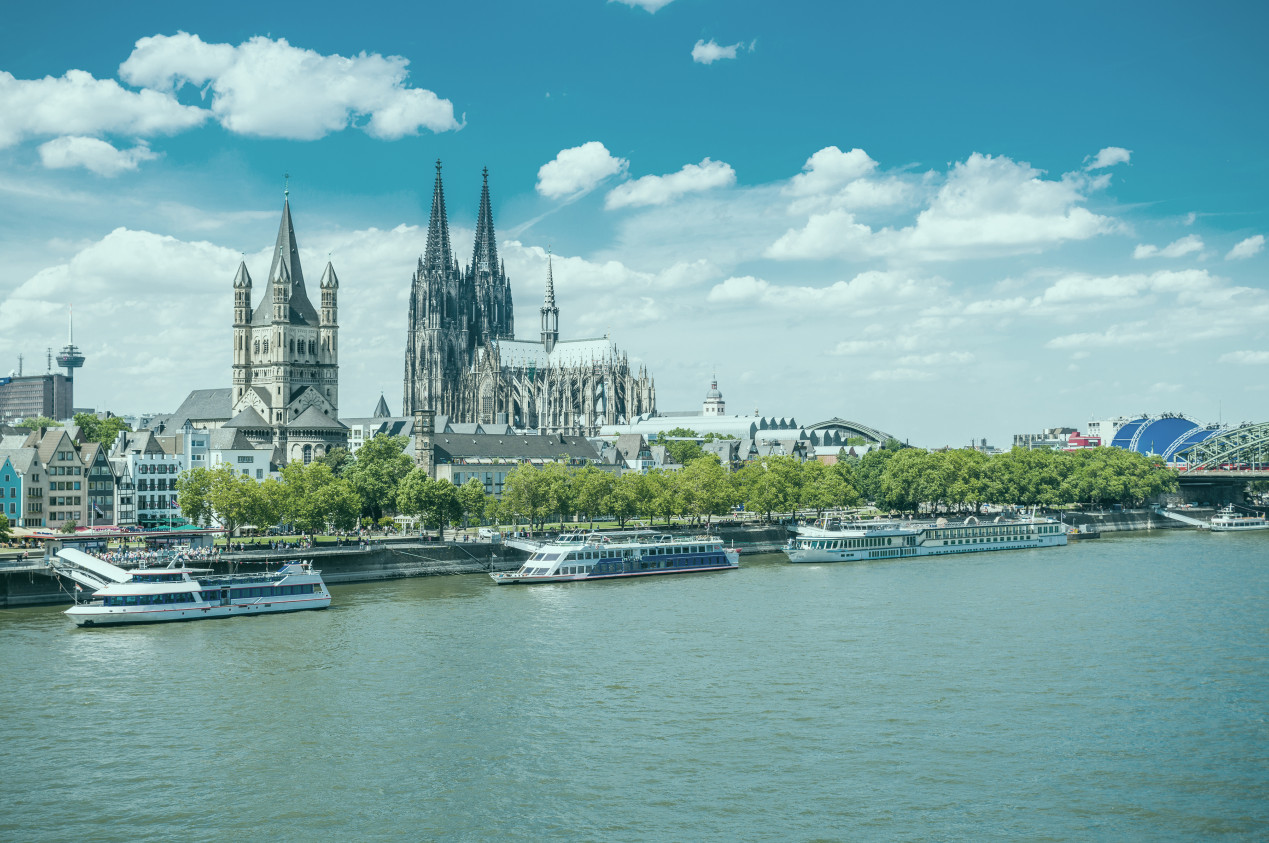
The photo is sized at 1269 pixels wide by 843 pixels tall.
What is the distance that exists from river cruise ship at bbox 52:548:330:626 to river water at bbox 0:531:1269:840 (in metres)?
1.19

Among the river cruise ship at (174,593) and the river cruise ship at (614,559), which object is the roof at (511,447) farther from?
A: the river cruise ship at (174,593)

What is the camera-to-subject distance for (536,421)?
19862cm

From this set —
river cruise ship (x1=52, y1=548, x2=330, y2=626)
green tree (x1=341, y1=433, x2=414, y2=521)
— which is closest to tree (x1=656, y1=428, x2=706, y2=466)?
green tree (x1=341, y1=433, x2=414, y2=521)

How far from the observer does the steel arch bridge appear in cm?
15738

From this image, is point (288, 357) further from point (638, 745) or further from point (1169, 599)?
point (638, 745)

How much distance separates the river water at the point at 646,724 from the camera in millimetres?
27531

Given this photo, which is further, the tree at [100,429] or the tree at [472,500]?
the tree at [100,429]

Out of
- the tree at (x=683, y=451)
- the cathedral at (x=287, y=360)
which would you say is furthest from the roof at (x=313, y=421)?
the tree at (x=683, y=451)

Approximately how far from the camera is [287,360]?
126 m

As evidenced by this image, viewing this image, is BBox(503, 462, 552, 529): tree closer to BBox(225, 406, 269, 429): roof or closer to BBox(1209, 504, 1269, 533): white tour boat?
BBox(225, 406, 269, 429): roof

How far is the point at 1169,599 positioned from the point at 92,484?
70370 mm

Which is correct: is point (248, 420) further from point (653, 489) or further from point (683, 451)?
point (683, 451)

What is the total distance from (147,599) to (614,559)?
28.2 m

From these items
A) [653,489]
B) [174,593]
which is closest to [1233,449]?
[653,489]
